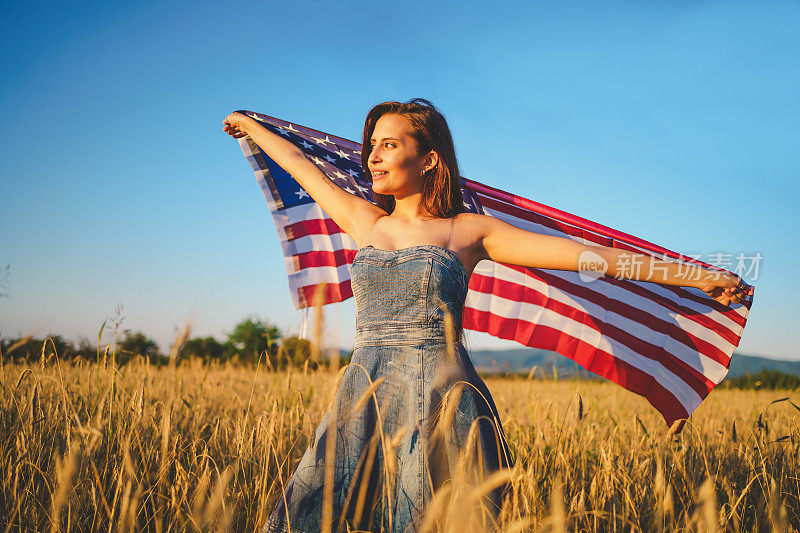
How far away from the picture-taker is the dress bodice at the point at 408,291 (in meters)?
2.08

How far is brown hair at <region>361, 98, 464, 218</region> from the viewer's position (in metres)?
2.54

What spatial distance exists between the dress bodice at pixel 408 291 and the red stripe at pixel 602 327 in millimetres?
1868

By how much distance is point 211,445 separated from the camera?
300cm

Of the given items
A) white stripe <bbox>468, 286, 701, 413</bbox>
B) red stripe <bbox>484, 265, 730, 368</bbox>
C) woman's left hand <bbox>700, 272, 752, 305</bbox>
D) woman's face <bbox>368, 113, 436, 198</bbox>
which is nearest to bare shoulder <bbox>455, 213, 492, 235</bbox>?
woman's face <bbox>368, 113, 436, 198</bbox>

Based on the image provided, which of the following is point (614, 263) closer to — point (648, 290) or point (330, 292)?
point (648, 290)

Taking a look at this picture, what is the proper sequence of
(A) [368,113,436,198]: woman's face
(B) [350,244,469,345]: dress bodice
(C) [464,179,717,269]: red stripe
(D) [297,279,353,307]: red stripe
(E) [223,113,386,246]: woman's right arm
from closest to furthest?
(B) [350,244,469,345]: dress bodice < (A) [368,113,436,198]: woman's face < (E) [223,113,386,246]: woman's right arm < (C) [464,179,717,269]: red stripe < (D) [297,279,353,307]: red stripe

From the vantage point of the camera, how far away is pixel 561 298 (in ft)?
12.6

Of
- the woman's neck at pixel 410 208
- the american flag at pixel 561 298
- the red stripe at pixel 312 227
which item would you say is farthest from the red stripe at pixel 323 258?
the woman's neck at pixel 410 208

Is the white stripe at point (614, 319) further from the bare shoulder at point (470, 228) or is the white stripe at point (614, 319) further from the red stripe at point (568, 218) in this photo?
the bare shoulder at point (470, 228)

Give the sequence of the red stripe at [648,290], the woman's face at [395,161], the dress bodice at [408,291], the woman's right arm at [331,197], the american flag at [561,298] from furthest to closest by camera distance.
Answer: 1. the american flag at [561,298]
2. the red stripe at [648,290]
3. the woman's right arm at [331,197]
4. the woman's face at [395,161]
5. the dress bodice at [408,291]

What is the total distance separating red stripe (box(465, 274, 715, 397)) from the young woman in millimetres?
1489

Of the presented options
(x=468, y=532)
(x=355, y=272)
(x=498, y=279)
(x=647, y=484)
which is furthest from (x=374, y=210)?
(x=647, y=484)

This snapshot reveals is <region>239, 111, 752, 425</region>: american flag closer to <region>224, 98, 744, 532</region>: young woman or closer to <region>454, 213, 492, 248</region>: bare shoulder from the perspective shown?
<region>224, 98, 744, 532</region>: young woman

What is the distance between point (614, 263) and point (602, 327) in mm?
1755
